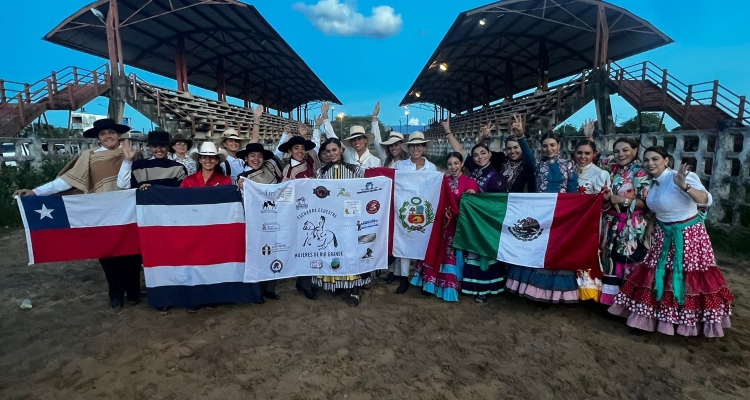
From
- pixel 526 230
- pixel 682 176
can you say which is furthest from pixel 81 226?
pixel 682 176

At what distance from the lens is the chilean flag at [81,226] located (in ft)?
11.9

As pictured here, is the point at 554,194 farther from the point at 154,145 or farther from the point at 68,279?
the point at 68,279

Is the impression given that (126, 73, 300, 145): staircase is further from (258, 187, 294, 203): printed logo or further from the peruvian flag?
the peruvian flag

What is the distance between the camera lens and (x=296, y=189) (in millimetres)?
3857

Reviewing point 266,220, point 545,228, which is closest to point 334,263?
point 266,220

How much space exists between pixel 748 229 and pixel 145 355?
814 centimetres

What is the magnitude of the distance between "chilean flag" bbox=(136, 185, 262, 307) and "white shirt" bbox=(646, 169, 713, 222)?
386 centimetres

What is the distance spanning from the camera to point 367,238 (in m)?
4.11

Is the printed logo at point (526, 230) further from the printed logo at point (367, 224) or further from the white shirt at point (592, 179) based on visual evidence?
the printed logo at point (367, 224)

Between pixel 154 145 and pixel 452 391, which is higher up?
pixel 154 145

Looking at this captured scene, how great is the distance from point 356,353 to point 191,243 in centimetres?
203

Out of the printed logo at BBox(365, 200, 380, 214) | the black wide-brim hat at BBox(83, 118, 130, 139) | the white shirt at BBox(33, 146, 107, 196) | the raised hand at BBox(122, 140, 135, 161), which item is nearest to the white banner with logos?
the printed logo at BBox(365, 200, 380, 214)

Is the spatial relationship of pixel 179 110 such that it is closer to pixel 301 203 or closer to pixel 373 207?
pixel 301 203

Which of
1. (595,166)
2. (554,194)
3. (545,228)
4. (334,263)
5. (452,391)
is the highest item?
(595,166)
